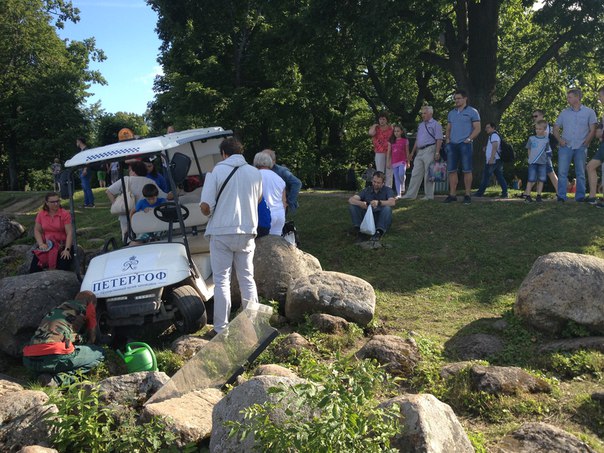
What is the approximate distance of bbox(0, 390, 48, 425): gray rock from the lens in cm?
502

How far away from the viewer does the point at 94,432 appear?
14.6 feet

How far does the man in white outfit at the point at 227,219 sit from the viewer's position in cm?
662

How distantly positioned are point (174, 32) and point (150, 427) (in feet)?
61.1

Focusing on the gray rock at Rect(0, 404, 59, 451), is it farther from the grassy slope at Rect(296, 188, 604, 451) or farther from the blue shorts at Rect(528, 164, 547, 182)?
the blue shorts at Rect(528, 164, 547, 182)

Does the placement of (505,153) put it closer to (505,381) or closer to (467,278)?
(467,278)

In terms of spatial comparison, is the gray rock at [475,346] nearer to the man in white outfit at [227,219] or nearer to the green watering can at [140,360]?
the man in white outfit at [227,219]

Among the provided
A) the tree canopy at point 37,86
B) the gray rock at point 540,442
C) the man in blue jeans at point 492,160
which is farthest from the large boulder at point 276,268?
the tree canopy at point 37,86

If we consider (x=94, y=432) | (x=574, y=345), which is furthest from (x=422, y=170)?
(x=94, y=432)

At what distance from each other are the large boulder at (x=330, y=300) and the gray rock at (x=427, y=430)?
3.00 m

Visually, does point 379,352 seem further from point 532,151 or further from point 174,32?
point 174,32

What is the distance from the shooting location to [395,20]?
14.7m

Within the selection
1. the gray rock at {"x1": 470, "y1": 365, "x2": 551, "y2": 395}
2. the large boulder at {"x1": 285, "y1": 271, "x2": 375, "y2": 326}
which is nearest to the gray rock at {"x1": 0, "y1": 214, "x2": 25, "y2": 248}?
the large boulder at {"x1": 285, "y1": 271, "x2": 375, "y2": 326}

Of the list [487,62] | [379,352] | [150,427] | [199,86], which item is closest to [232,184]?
[379,352]

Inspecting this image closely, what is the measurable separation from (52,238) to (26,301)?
2488 millimetres
